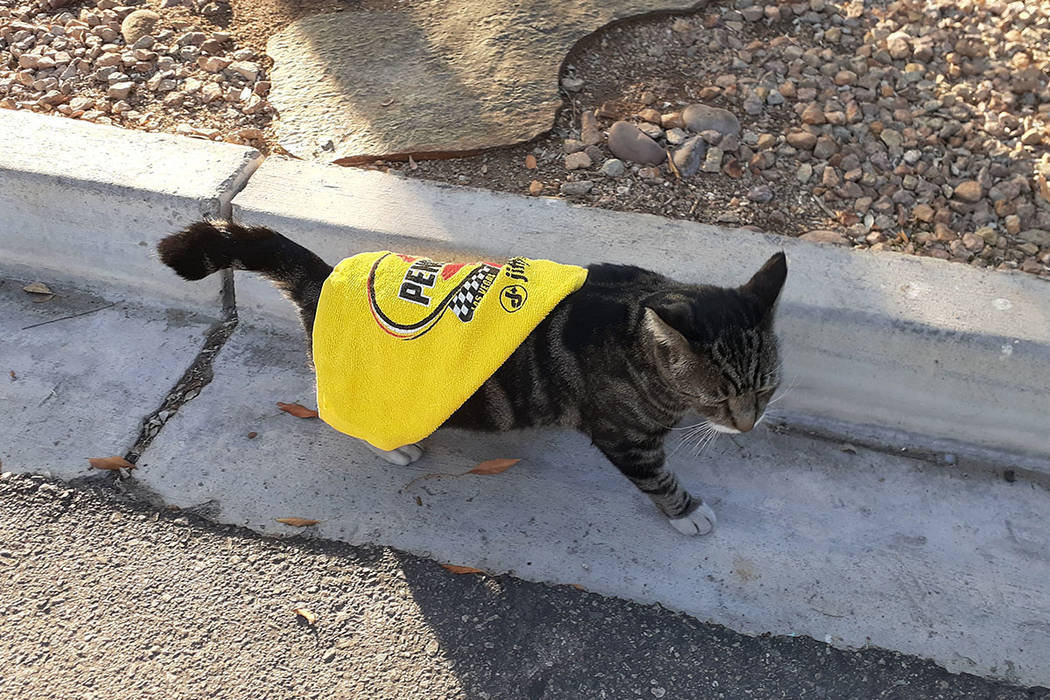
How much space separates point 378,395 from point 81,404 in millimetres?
1210

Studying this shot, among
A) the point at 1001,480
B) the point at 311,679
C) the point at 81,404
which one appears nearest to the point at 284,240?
the point at 81,404

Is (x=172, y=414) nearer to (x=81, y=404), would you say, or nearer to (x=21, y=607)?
(x=81, y=404)

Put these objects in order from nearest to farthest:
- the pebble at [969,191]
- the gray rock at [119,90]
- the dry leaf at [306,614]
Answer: the dry leaf at [306,614], the pebble at [969,191], the gray rock at [119,90]

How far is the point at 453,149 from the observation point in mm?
3645

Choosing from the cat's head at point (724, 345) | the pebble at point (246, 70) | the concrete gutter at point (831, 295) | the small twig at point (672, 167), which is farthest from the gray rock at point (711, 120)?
the pebble at point (246, 70)

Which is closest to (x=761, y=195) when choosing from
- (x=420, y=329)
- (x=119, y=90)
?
(x=420, y=329)

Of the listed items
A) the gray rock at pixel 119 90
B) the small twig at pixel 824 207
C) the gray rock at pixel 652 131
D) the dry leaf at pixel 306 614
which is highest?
the gray rock at pixel 652 131

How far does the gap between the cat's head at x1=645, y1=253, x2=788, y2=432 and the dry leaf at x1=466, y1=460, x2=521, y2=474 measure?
683 mm

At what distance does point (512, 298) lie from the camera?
2.64 metres

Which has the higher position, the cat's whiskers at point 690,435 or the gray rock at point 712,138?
the gray rock at point 712,138

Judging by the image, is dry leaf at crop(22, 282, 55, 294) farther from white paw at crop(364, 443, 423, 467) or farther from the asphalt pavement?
white paw at crop(364, 443, 423, 467)

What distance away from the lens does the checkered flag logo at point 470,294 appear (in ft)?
8.55

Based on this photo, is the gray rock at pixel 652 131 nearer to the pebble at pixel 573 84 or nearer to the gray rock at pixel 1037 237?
the pebble at pixel 573 84

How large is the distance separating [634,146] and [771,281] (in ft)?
4.34
